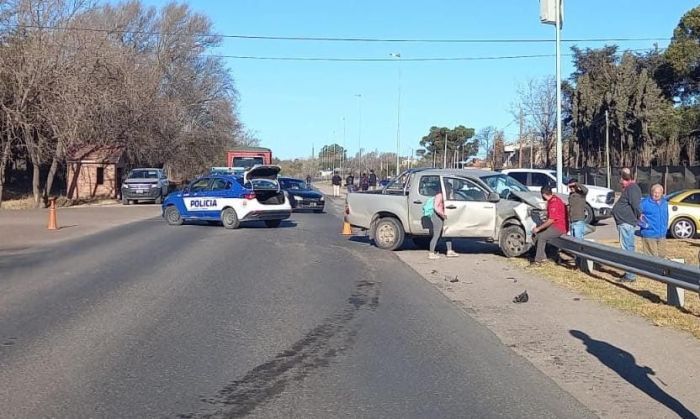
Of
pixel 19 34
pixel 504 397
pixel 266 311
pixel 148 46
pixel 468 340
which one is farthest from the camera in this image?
pixel 148 46

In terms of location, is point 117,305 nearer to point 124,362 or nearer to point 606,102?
point 124,362

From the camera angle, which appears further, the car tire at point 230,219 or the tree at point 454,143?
the tree at point 454,143

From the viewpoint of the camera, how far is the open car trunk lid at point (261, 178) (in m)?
24.7

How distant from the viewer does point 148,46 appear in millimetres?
63500

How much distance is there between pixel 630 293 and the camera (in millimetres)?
11945

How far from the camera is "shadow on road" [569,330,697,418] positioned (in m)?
6.35

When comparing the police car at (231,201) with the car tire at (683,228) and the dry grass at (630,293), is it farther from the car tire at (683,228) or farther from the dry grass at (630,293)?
the car tire at (683,228)

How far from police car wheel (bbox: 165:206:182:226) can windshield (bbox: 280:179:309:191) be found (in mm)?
8980

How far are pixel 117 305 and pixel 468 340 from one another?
4.76m

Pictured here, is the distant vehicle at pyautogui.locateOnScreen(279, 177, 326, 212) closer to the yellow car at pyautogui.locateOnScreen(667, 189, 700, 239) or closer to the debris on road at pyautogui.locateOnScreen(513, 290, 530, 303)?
the yellow car at pyautogui.locateOnScreen(667, 189, 700, 239)

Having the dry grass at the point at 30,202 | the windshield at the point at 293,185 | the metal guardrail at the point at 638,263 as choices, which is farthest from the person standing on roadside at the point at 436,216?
the dry grass at the point at 30,202

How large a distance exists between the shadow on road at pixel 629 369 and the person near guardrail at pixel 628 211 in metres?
4.91

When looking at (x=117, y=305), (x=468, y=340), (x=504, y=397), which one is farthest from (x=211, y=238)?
(x=504, y=397)

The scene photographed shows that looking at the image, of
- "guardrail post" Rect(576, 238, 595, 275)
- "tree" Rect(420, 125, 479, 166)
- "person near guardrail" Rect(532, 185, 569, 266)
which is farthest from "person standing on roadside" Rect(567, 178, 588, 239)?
"tree" Rect(420, 125, 479, 166)
